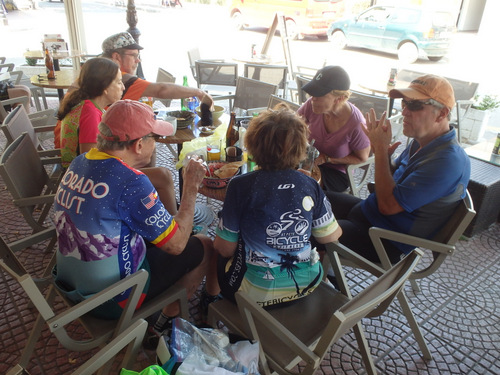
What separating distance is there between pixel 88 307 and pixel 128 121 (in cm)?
75

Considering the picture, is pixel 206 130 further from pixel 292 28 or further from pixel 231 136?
pixel 292 28

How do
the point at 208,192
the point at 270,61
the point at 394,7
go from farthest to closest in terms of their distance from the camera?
the point at 394,7 < the point at 270,61 < the point at 208,192

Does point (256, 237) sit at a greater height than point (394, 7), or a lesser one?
lesser

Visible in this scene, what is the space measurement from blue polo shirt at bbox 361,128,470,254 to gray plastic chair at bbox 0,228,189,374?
1242mm

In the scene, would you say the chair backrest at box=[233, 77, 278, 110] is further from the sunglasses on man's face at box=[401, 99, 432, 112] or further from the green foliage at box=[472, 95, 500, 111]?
the green foliage at box=[472, 95, 500, 111]

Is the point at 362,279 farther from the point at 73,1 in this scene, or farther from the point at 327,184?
the point at 73,1

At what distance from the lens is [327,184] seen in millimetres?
2830

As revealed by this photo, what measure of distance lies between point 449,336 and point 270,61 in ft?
15.1

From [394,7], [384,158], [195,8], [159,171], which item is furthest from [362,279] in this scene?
[195,8]

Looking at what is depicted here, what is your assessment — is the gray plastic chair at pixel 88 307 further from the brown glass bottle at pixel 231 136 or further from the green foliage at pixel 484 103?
the green foliage at pixel 484 103

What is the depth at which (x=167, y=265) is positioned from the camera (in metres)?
1.78

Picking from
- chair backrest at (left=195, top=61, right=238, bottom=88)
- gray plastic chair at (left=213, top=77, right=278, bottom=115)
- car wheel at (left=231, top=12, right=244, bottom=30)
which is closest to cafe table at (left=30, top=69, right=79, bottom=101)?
chair backrest at (left=195, top=61, right=238, bottom=88)

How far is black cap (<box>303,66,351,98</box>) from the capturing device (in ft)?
8.12

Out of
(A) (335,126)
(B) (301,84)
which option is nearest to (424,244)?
(A) (335,126)
